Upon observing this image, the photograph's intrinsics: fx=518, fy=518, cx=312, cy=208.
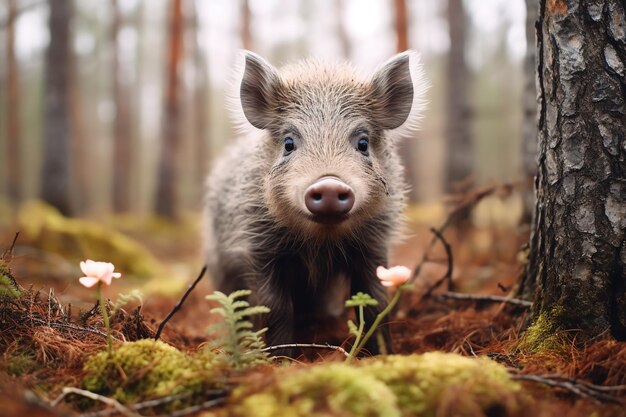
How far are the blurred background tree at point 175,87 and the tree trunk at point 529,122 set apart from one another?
0.12 ft

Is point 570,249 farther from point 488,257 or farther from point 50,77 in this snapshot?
point 50,77

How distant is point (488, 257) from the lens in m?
7.42

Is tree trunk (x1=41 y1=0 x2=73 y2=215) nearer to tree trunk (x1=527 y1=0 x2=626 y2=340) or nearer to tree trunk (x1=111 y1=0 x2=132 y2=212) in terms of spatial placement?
tree trunk (x1=527 y1=0 x2=626 y2=340)

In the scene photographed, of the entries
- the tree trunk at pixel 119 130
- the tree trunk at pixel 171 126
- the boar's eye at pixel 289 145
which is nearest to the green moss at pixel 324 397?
the boar's eye at pixel 289 145

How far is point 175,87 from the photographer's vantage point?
16.7 m

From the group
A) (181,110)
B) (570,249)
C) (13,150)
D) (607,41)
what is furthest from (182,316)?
(13,150)

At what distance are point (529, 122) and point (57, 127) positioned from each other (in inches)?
434

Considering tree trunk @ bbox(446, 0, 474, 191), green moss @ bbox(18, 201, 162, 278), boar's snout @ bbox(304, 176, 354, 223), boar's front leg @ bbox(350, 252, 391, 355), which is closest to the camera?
boar's snout @ bbox(304, 176, 354, 223)

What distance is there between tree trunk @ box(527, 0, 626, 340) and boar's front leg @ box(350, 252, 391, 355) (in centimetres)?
114

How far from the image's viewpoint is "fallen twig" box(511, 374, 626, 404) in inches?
80.5

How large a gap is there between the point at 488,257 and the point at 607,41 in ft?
16.5

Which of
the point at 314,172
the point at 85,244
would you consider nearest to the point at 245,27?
the point at 85,244

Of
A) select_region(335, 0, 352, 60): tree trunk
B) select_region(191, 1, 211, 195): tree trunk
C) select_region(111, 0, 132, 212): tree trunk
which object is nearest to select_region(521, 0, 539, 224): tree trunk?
select_region(335, 0, 352, 60): tree trunk

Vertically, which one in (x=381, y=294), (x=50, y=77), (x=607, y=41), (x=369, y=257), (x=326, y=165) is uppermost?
(x=50, y=77)
